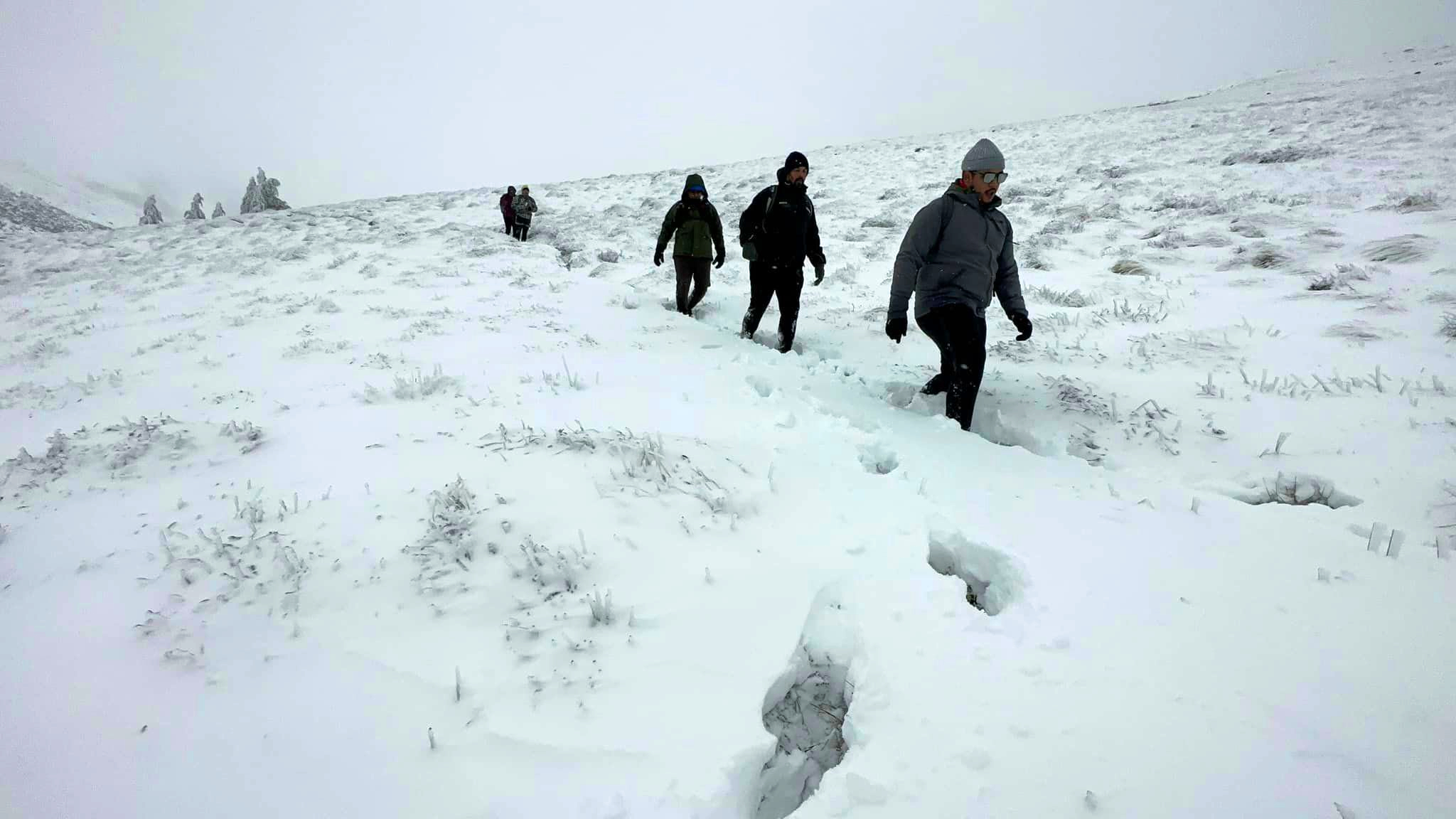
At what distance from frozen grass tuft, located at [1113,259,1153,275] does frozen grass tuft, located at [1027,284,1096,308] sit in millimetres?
1296

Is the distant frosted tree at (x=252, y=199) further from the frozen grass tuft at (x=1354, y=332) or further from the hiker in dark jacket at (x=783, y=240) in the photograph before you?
the frozen grass tuft at (x=1354, y=332)

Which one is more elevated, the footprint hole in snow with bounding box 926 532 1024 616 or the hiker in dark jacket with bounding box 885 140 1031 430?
the hiker in dark jacket with bounding box 885 140 1031 430

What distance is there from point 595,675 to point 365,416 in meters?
3.33

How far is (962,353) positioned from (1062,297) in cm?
425

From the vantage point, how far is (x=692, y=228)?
313 inches

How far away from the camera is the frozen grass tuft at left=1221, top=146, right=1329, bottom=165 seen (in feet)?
45.8

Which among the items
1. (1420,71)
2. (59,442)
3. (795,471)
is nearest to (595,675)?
(795,471)

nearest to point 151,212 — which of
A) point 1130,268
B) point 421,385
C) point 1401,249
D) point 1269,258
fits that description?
point 421,385

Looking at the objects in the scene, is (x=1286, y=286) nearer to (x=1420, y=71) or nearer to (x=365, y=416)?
(x=365, y=416)

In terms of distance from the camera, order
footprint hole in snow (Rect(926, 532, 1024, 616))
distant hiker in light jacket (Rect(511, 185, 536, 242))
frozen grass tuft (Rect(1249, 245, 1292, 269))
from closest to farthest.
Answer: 1. footprint hole in snow (Rect(926, 532, 1024, 616))
2. frozen grass tuft (Rect(1249, 245, 1292, 269))
3. distant hiker in light jacket (Rect(511, 185, 536, 242))

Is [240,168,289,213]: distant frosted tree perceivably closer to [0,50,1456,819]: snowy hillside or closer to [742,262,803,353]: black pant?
[0,50,1456,819]: snowy hillside

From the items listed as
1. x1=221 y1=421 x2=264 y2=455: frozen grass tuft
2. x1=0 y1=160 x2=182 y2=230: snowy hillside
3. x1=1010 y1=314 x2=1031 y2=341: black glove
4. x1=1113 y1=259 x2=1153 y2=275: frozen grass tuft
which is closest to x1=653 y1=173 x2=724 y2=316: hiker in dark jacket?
x1=1010 y1=314 x2=1031 y2=341: black glove

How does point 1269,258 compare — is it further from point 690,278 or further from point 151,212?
point 151,212

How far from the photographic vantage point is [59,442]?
4008 mm
